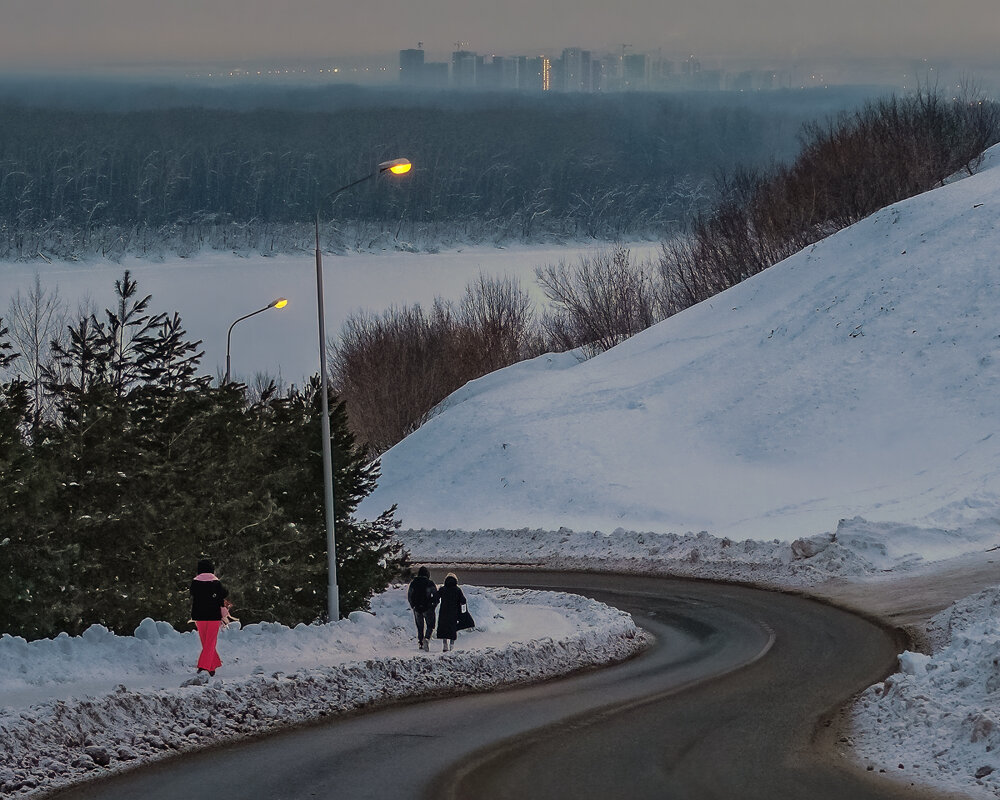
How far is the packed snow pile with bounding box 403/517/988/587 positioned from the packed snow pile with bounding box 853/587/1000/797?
16.5 metres

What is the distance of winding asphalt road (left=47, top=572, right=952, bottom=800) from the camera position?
13.3 m

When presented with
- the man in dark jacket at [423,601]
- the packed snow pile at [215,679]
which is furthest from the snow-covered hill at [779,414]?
the man in dark jacket at [423,601]

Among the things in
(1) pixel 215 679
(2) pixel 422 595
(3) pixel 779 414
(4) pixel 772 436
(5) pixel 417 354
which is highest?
(5) pixel 417 354

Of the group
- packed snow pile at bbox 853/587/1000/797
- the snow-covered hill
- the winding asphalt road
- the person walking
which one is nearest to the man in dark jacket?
the winding asphalt road

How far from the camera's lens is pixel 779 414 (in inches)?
2115

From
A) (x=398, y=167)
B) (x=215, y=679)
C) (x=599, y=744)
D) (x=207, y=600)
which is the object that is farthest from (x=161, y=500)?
(x=599, y=744)

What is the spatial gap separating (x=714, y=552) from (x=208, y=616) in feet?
78.6

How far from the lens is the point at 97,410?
21.8m

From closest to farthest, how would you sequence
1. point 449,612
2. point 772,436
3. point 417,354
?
point 449,612 → point 772,436 → point 417,354

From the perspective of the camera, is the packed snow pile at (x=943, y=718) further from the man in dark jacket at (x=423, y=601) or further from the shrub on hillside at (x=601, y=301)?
the shrub on hillside at (x=601, y=301)

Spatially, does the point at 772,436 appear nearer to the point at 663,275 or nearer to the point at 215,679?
the point at 215,679

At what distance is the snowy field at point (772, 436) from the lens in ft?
131

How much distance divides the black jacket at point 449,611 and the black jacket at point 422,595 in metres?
0.34

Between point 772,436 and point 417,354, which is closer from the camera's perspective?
point 772,436
